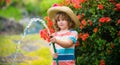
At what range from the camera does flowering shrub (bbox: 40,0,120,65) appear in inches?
273

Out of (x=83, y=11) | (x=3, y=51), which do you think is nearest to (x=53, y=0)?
(x=83, y=11)

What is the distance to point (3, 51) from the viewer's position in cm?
1309

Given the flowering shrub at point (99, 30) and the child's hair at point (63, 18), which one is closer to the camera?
the child's hair at point (63, 18)

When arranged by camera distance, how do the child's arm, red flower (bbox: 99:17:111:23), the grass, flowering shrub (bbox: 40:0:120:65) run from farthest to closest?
the grass → flowering shrub (bbox: 40:0:120:65) → red flower (bbox: 99:17:111:23) → the child's arm

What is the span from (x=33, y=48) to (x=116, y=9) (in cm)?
763

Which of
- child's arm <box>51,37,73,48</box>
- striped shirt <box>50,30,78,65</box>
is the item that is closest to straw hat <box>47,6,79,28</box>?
striped shirt <box>50,30,78,65</box>

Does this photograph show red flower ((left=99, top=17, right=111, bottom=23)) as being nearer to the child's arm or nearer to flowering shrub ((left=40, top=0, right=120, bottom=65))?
flowering shrub ((left=40, top=0, right=120, bottom=65))

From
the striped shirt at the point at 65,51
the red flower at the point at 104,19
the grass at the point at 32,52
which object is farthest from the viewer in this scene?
the grass at the point at 32,52

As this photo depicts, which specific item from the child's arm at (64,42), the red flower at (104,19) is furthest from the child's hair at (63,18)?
the red flower at (104,19)

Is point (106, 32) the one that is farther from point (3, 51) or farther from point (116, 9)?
point (3, 51)

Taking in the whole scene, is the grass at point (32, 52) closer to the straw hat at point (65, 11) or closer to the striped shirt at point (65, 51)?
the straw hat at point (65, 11)

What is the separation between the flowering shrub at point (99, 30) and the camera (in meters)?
6.93

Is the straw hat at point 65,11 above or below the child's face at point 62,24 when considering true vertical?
above

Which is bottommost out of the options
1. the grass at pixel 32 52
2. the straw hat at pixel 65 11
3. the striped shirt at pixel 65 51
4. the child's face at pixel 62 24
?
the grass at pixel 32 52
